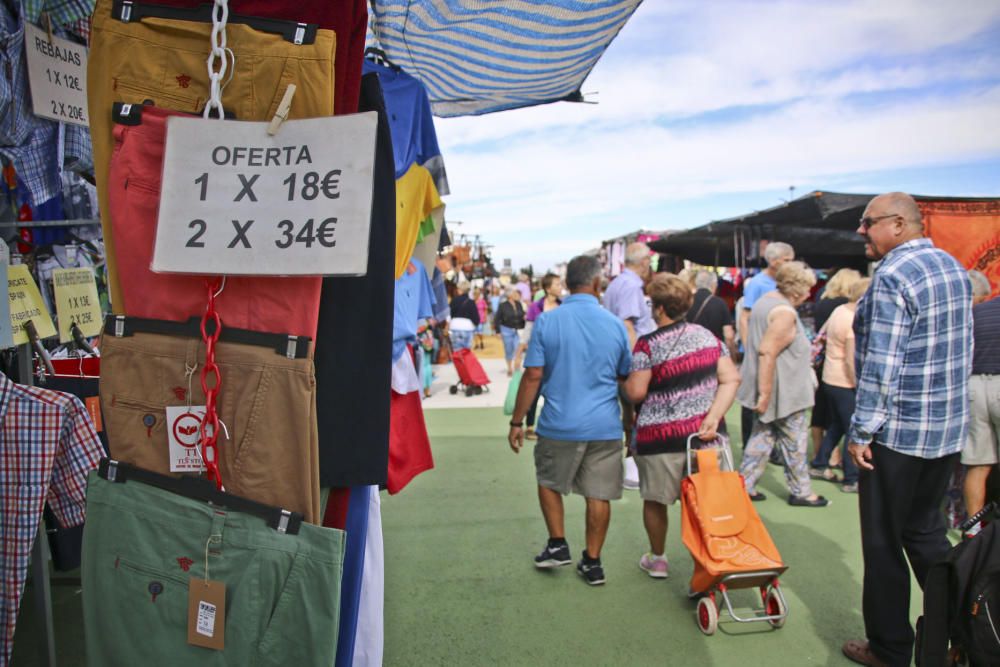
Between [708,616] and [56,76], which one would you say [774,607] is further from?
A: [56,76]

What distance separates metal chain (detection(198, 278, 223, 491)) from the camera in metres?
1.25

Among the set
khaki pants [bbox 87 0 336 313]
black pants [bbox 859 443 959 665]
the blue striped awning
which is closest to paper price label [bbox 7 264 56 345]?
khaki pants [bbox 87 0 336 313]

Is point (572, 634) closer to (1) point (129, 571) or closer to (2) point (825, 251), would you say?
(1) point (129, 571)

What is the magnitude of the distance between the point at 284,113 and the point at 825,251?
10141 mm

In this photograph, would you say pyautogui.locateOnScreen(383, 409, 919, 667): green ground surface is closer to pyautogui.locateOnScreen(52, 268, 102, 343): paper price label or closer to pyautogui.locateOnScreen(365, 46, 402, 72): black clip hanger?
pyautogui.locateOnScreen(52, 268, 102, 343): paper price label

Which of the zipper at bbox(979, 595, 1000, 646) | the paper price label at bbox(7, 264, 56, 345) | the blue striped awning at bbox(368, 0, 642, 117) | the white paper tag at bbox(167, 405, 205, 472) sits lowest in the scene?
the zipper at bbox(979, 595, 1000, 646)

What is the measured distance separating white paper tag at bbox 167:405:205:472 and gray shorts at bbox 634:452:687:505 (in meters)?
2.71

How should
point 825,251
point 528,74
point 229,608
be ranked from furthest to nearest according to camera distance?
point 825,251, point 528,74, point 229,608

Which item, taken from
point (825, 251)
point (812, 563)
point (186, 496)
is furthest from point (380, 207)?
point (825, 251)

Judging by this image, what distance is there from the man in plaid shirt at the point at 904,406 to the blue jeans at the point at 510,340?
8.95m

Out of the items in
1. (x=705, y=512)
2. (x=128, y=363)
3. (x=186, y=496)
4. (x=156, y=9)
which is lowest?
(x=705, y=512)

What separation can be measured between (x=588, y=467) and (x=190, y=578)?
2670mm

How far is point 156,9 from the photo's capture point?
129 centimetres

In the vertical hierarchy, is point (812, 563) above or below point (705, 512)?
below
